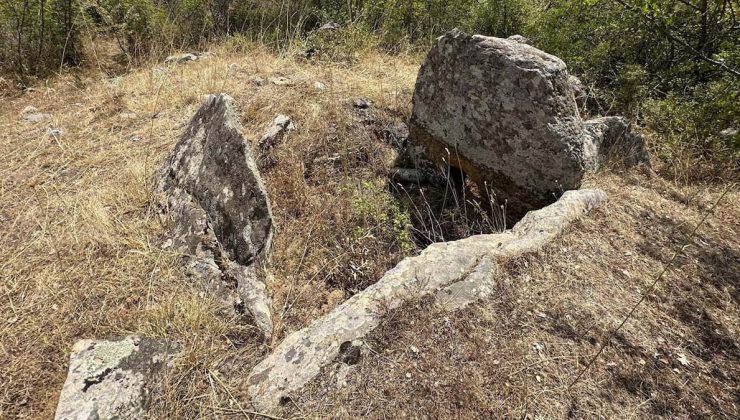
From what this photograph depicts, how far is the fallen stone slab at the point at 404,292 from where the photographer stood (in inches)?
73.7

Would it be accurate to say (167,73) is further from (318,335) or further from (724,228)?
(724,228)

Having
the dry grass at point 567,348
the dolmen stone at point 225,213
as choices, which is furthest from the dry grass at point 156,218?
the dry grass at point 567,348

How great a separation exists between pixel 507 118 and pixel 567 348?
184cm

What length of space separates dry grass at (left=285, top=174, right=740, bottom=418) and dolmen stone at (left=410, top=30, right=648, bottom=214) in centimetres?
67

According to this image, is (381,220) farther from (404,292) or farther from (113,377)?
(113,377)

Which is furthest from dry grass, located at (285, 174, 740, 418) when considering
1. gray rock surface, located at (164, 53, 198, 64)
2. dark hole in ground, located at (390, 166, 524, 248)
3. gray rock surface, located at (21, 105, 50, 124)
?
gray rock surface, located at (164, 53, 198, 64)

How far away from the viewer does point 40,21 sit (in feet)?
17.6

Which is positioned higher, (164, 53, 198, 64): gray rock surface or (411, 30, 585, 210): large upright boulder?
(411, 30, 585, 210): large upright boulder

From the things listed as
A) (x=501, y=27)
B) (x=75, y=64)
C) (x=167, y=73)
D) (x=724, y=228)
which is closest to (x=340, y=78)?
(x=167, y=73)

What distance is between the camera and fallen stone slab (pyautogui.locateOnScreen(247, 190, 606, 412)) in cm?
187

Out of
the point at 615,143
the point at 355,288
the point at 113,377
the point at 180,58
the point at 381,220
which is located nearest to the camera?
the point at 113,377

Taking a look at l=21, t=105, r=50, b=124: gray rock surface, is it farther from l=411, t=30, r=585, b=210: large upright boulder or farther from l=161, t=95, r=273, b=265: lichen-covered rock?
l=411, t=30, r=585, b=210: large upright boulder

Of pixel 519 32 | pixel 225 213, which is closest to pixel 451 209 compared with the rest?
pixel 225 213

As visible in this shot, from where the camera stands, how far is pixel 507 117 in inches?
124
